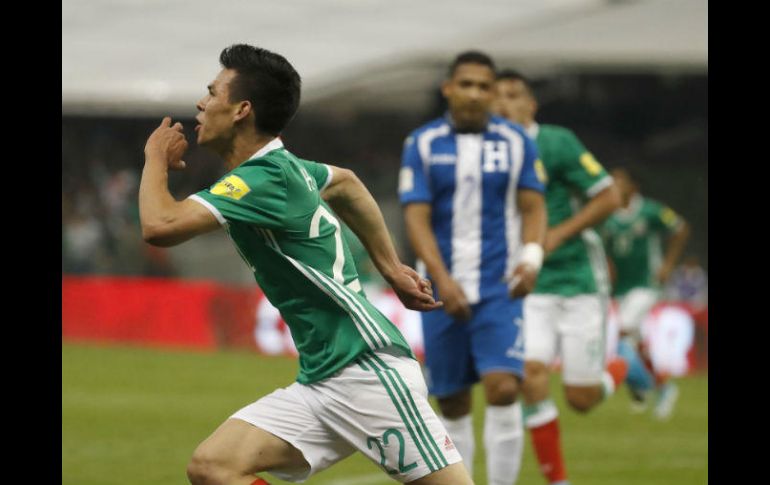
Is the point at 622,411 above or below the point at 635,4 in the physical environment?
below

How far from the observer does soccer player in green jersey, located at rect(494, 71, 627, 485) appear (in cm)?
973

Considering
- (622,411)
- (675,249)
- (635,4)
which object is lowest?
(622,411)

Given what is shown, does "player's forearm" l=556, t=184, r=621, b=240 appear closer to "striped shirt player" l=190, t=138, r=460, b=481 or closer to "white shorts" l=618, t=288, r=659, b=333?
"striped shirt player" l=190, t=138, r=460, b=481

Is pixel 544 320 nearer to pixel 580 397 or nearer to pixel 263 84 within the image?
pixel 580 397

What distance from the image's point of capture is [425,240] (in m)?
8.45

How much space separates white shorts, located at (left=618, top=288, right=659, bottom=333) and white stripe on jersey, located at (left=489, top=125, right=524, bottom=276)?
21.4 ft

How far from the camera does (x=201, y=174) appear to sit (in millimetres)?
29812

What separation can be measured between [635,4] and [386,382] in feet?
80.6

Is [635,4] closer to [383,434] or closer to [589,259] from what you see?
[589,259]

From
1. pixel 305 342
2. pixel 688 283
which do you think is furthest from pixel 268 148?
pixel 688 283

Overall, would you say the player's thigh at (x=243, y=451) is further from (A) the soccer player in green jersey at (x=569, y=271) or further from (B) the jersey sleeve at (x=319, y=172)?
(A) the soccer player in green jersey at (x=569, y=271)

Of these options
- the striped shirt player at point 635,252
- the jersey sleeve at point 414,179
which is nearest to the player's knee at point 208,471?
the jersey sleeve at point 414,179
